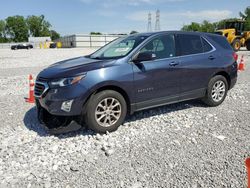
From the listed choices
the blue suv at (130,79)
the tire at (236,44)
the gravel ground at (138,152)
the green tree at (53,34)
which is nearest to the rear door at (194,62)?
the blue suv at (130,79)

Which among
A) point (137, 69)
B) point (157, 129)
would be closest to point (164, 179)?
point (157, 129)

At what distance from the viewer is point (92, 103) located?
168 inches

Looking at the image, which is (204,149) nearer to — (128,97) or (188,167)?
(188,167)

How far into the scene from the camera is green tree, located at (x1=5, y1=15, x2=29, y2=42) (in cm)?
11444

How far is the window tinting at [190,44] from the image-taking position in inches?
210

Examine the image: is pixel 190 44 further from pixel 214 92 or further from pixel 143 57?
pixel 143 57

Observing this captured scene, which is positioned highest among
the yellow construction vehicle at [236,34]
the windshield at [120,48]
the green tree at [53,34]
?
the green tree at [53,34]

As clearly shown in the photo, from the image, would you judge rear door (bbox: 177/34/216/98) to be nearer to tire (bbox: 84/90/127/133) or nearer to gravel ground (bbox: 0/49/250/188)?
gravel ground (bbox: 0/49/250/188)

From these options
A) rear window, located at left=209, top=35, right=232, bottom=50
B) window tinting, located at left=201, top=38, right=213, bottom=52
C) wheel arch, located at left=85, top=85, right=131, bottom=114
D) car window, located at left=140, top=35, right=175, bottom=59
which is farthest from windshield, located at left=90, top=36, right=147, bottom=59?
rear window, located at left=209, top=35, right=232, bottom=50

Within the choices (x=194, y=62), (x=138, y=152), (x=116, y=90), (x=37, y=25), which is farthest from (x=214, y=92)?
(x=37, y=25)

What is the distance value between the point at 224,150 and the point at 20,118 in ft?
13.4

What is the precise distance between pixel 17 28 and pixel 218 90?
124m

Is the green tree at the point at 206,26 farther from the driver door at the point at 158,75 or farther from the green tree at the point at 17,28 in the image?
the driver door at the point at 158,75

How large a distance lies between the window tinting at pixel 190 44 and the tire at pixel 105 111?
1.82m
